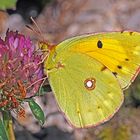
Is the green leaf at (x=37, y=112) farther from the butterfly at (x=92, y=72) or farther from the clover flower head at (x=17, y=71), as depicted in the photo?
the butterfly at (x=92, y=72)

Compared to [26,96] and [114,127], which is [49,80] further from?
[114,127]

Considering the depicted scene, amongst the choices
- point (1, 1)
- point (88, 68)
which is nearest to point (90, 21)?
point (1, 1)

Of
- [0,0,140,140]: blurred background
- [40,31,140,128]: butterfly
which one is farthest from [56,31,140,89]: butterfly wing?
[0,0,140,140]: blurred background

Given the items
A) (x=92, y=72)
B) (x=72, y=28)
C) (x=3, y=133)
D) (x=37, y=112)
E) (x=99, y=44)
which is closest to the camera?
(x=3, y=133)

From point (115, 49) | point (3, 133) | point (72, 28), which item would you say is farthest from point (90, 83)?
point (72, 28)

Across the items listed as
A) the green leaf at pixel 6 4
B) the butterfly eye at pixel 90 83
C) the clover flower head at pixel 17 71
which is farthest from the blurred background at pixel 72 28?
the clover flower head at pixel 17 71

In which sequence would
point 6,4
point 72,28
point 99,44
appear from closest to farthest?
point 99,44 → point 6,4 → point 72,28

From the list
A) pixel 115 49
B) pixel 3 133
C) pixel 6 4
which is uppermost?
pixel 6 4

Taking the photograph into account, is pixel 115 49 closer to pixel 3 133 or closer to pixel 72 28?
pixel 3 133

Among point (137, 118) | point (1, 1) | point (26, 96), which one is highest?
point (1, 1)
